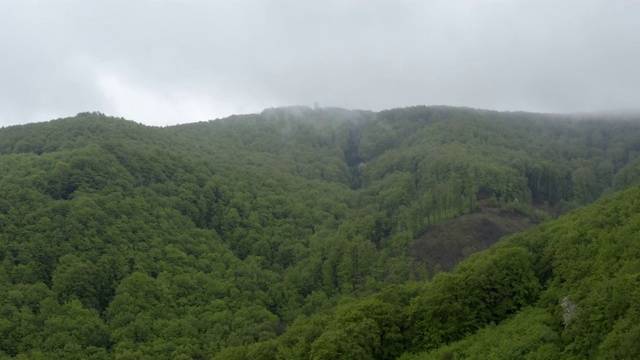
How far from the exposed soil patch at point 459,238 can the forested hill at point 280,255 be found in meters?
0.52

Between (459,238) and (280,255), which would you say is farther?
(280,255)

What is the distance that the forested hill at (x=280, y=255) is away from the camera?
71562mm

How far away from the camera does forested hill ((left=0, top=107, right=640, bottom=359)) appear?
235 feet

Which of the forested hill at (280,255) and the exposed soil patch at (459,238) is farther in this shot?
the exposed soil patch at (459,238)

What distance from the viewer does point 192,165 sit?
171 m

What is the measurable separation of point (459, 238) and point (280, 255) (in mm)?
45104

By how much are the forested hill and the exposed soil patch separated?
525 millimetres

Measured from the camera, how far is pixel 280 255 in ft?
480

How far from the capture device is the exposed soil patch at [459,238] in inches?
4777

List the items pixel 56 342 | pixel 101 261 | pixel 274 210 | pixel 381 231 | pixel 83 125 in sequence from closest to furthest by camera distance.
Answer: pixel 56 342 < pixel 101 261 < pixel 381 231 < pixel 274 210 < pixel 83 125

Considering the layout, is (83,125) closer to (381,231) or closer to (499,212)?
(381,231)

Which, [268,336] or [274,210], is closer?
[268,336]

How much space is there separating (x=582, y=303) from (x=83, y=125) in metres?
160

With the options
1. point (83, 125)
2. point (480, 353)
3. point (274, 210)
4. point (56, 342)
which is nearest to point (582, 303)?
point (480, 353)
